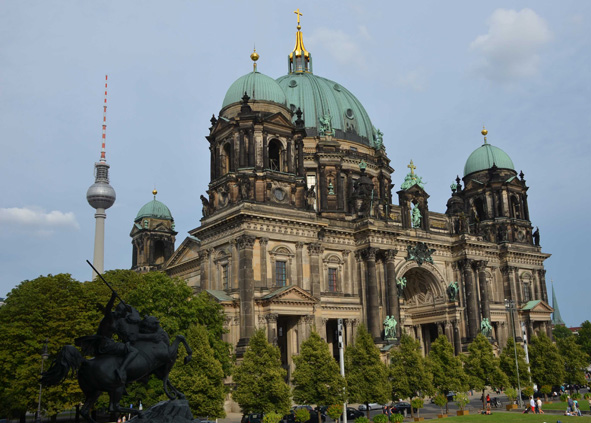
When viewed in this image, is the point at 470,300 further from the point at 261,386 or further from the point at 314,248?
the point at 261,386

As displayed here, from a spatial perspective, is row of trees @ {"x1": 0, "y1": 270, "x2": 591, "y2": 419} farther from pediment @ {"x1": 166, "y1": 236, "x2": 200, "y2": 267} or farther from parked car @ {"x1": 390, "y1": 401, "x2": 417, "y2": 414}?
pediment @ {"x1": 166, "y1": 236, "x2": 200, "y2": 267}

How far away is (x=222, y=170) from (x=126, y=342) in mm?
40817

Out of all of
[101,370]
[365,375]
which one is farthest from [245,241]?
[101,370]

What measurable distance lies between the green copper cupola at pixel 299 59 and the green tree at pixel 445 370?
156ft

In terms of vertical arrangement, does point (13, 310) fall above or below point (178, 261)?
below

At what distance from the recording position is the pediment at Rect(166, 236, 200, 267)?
70.1m

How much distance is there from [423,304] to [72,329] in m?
41.7

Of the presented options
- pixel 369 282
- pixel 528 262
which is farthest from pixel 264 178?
pixel 528 262

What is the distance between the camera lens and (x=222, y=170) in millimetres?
58656

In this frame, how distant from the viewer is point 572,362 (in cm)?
6506

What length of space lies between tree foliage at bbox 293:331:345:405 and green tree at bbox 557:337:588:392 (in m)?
33.0

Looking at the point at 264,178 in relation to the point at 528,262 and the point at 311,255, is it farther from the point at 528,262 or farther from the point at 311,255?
the point at 528,262

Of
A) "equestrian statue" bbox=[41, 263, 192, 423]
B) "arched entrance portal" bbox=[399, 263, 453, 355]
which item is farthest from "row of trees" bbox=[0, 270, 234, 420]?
"arched entrance portal" bbox=[399, 263, 453, 355]

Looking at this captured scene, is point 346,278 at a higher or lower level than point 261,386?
higher
